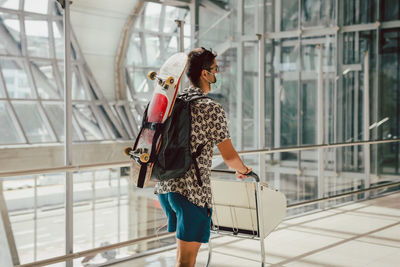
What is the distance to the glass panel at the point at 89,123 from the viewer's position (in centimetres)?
552

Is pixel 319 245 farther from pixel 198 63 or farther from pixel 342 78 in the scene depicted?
pixel 342 78

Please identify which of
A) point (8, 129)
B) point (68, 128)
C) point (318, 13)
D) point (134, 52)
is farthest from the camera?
point (8, 129)

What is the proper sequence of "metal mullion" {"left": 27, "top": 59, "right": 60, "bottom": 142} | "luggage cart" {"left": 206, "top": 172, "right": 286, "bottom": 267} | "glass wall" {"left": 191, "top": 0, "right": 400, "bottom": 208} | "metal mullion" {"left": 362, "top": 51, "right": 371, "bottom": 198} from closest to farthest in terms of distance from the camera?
1. "luggage cart" {"left": 206, "top": 172, "right": 286, "bottom": 267}
2. "metal mullion" {"left": 362, "top": 51, "right": 371, "bottom": 198}
3. "glass wall" {"left": 191, "top": 0, "right": 400, "bottom": 208}
4. "metal mullion" {"left": 27, "top": 59, "right": 60, "bottom": 142}

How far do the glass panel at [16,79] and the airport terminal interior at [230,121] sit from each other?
0.09 ft

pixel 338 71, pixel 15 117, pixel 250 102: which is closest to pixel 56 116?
pixel 15 117

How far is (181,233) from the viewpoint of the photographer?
2.40 m

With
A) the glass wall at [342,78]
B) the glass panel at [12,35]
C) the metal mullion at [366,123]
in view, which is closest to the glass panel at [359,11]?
the glass wall at [342,78]

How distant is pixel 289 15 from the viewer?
10930 millimetres

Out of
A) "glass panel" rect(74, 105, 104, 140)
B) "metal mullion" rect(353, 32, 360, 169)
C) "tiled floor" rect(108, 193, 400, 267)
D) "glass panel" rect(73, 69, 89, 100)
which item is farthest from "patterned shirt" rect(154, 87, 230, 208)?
"metal mullion" rect(353, 32, 360, 169)

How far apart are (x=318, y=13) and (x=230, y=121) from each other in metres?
6.50

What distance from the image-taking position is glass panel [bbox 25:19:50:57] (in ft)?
39.6

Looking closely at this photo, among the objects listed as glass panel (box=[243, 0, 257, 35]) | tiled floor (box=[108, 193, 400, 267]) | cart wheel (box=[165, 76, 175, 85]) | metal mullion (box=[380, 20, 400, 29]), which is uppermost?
glass panel (box=[243, 0, 257, 35])

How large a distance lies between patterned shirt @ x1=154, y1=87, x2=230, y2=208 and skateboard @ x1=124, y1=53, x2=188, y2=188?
0.13 m

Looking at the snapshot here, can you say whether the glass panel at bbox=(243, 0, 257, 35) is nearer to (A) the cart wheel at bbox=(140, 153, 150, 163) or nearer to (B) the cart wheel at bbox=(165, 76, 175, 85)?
(B) the cart wheel at bbox=(165, 76, 175, 85)
